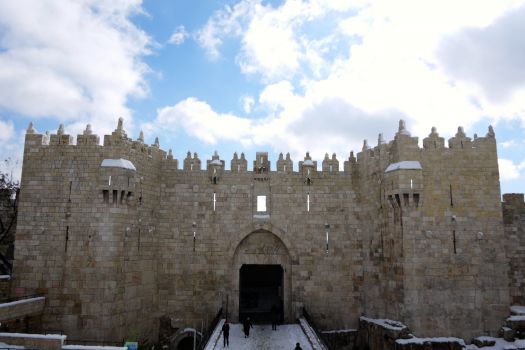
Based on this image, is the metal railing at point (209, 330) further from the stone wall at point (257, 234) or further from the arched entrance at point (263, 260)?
the arched entrance at point (263, 260)

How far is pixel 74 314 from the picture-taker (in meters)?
17.3

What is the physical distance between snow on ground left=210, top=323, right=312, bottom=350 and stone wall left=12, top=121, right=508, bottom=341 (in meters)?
1.49

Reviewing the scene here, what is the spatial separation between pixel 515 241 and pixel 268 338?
14.2 meters

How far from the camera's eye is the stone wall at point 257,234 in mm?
17781

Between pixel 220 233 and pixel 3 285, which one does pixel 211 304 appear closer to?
pixel 220 233

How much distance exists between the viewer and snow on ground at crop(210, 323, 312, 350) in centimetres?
1711

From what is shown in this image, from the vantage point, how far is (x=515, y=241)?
21375mm

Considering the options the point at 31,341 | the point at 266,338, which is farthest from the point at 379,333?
the point at 31,341

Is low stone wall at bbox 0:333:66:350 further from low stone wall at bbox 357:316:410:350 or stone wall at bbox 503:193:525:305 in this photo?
stone wall at bbox 503:193:525:305

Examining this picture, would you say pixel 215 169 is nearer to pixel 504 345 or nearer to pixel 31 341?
pixel 31 341

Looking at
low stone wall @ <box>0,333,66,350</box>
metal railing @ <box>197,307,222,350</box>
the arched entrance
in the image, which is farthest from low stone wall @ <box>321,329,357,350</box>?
low stone wall @ <box>0,333,66,350</box>

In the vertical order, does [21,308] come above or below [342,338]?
above

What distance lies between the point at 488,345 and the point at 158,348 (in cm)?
1555

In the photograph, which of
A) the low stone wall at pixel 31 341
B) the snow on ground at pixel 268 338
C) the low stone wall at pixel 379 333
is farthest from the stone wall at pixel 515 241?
the low stone wall at pixel 31 341
